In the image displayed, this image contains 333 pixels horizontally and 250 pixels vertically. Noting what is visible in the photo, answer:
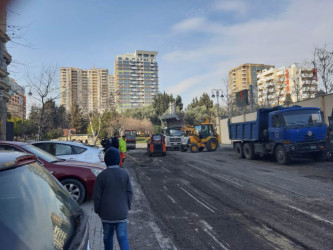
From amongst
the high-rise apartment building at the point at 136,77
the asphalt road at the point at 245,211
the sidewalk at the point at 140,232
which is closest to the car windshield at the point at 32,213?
the sidewalk at the point at 140,232

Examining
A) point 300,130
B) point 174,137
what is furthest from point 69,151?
point 174,137

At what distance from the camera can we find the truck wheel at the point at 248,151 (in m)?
18.1

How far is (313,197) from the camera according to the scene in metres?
7.43

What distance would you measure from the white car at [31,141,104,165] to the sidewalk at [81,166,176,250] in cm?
320

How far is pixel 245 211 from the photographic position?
639 cm

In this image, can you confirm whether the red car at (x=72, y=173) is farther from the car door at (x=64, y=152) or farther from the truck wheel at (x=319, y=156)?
the truck wheel at (x=319, y=156)

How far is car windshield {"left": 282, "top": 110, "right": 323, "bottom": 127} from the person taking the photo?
1467cm

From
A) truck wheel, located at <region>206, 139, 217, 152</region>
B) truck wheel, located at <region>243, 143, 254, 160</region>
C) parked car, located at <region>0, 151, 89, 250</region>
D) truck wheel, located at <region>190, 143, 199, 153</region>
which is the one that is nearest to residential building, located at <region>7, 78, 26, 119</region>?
truck wheel, located at <region>190, 143, 199, 153</region>

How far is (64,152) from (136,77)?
133414 millimetres

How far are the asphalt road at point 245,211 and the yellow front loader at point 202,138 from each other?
1597cm

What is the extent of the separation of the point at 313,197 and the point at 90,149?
737cm

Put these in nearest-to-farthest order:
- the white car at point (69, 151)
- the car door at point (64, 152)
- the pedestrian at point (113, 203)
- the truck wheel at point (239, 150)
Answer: the pedestrian at point (113, 203) → the white car at point (69, 151) → the car door at point (64, 152) → the truck wheel at point (239, 150)

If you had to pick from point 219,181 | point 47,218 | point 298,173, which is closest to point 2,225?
point 47,218

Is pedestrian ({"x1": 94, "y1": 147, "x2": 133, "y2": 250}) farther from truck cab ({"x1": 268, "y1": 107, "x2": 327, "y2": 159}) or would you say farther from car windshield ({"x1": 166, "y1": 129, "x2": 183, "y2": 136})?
car windshield ({"x1": 166, "y1": 129, "x2": 183, "y2": 136})
